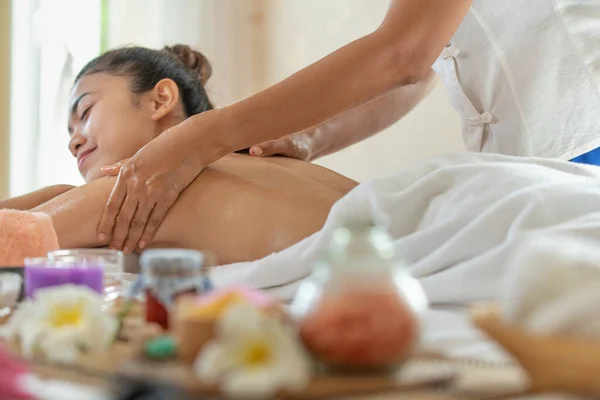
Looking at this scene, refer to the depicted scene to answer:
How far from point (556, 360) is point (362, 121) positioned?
71.1 inches

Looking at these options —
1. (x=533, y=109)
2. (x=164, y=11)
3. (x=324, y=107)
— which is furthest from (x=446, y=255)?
(x=164, y=11)

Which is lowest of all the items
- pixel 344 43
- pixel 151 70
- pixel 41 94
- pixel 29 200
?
pixel 29 200

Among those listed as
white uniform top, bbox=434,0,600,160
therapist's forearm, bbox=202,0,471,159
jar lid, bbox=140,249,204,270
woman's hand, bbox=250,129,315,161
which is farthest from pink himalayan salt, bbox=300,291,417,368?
white uniform top, bbox=434,0,600,160

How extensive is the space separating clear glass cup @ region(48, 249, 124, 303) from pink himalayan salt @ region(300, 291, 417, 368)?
0.59 m

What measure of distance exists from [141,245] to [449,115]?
1662mm

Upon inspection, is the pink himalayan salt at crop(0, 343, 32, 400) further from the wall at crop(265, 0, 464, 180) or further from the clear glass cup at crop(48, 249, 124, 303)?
the wall at crop(265, 0, 464, 180)

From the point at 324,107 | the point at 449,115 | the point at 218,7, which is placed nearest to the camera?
the point at 324,107

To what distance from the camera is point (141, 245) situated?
164cm

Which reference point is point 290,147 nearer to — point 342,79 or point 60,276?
point 342,79

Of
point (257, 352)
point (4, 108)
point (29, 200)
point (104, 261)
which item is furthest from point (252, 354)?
point (4, 108)

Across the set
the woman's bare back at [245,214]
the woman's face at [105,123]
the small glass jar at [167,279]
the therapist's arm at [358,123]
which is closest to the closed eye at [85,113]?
the woman's face at [105,123]

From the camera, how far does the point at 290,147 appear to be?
80.1 inches

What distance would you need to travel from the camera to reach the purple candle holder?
1.03m

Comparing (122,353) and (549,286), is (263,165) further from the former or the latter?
(549,286)
